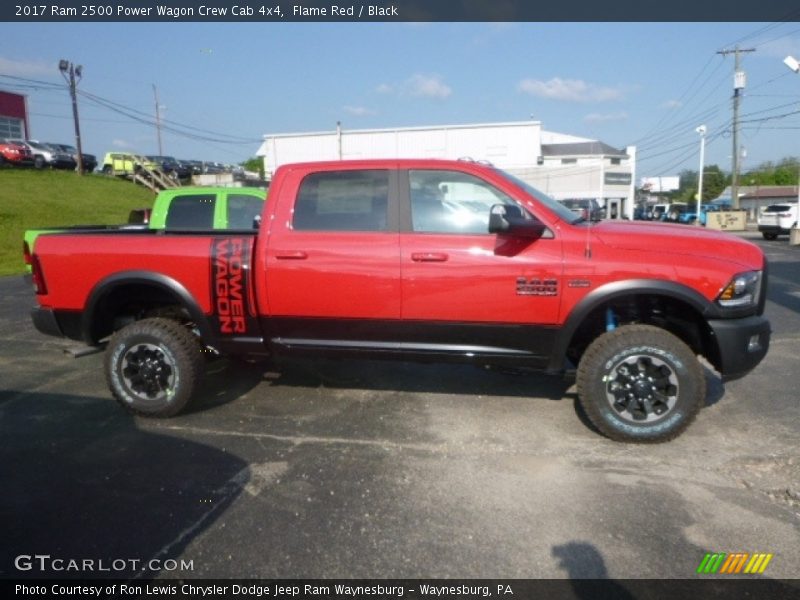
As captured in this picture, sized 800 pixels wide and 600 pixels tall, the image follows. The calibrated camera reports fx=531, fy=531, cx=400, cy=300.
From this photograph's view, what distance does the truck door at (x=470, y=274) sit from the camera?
3609 mm

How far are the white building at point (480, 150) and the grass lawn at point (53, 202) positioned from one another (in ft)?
40.4

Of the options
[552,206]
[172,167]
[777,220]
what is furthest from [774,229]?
[172,167]

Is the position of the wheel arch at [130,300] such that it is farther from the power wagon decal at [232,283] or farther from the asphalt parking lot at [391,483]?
the asphalt parking lot at [391,483]

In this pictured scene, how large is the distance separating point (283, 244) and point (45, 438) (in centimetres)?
223

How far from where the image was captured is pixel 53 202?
2306cm

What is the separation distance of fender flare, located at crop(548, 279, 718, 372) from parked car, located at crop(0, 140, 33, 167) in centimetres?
3560

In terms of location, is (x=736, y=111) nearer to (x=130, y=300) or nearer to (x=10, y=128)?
(x=130, y=300)

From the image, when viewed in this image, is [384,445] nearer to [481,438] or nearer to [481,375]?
[481,438]

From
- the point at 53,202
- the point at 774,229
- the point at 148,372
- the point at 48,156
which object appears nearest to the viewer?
the point at 148,372

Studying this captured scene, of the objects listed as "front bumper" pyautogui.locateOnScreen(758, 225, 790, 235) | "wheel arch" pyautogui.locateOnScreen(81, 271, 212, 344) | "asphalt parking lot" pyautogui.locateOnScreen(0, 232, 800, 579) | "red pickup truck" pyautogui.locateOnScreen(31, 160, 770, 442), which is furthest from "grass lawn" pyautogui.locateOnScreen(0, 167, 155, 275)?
"front bumper" pyautogui.locateOnScreen(758, 225, 790, 235)

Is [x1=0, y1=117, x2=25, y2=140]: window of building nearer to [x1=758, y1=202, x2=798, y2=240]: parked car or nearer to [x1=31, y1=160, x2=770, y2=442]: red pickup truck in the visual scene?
[x1=31, y1=160, x2=770, y2=442]: red pickup truck

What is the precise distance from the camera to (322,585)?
2.35 m

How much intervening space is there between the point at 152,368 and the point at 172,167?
38719 mm

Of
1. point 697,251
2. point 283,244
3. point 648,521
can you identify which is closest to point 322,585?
point 648,521
